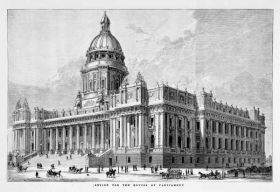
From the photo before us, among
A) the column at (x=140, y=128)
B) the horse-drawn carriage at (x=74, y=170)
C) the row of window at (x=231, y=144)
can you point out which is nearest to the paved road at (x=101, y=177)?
the horse-drawn carriage at (x=74, y=170)

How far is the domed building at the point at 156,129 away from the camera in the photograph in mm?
28766

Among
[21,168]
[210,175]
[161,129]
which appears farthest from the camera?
[161,129]

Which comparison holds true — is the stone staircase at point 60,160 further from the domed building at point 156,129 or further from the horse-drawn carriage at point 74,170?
the horse-drawn carriage at point 74,170

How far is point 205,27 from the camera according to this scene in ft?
84.0

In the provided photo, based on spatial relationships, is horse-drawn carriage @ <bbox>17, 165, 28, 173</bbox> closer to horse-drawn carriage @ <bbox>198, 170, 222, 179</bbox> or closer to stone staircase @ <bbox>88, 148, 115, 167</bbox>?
stone staircase @ <bbox>88, 148, 115, 167</bbox>

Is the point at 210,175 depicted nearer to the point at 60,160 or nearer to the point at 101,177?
the point at 101,177

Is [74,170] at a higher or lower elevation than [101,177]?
higher

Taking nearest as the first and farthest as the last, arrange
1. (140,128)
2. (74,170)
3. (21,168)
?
(21,168), (74,170), (140,128)

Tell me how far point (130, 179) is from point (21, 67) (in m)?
8.49

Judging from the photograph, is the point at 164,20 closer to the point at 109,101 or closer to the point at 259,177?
the point at 259,177

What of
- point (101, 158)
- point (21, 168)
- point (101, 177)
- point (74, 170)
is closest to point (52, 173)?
point (74, 170)

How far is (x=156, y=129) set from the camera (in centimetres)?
2973
